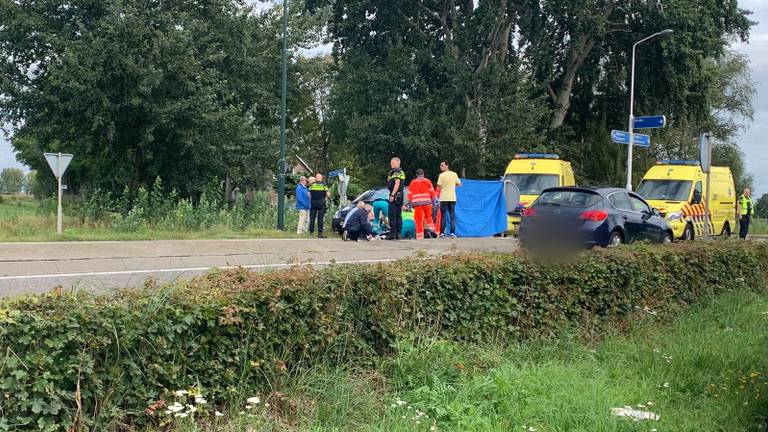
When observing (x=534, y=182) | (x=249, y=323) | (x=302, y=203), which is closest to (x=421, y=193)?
(x=302, y=203)

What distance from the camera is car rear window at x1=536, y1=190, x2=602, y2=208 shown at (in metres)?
11.9

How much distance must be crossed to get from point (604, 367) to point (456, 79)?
2649 centimetres

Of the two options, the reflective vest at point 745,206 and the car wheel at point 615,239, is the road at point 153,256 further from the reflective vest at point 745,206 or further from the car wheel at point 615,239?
the reflective vest at point 745,206

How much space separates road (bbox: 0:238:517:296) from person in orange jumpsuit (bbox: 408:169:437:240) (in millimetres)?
1185

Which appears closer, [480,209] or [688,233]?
[480,209]

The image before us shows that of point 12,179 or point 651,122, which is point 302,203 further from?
point 12,179

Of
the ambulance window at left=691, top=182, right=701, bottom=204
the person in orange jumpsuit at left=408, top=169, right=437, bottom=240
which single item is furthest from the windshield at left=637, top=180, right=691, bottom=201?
the person in orange jumpsuit at left=408, top=169, right=437, bottom=240

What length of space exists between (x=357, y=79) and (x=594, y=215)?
23063 millimetres

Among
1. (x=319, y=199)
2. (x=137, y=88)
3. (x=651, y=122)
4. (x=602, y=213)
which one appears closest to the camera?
(x=602, y=213)

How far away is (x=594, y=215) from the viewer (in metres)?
11.6

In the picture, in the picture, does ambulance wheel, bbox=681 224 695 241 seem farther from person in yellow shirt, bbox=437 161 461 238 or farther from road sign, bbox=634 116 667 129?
person in yellow shirt, bbox=437 161 461 238

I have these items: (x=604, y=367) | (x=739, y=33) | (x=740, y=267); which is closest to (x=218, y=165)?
(x=740, y=267)

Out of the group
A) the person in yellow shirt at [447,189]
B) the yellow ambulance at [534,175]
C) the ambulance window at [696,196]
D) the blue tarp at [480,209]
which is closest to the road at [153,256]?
the person in yellow shirt at [447,189]

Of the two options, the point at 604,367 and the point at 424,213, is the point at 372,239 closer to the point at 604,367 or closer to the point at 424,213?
the point at 424,213
